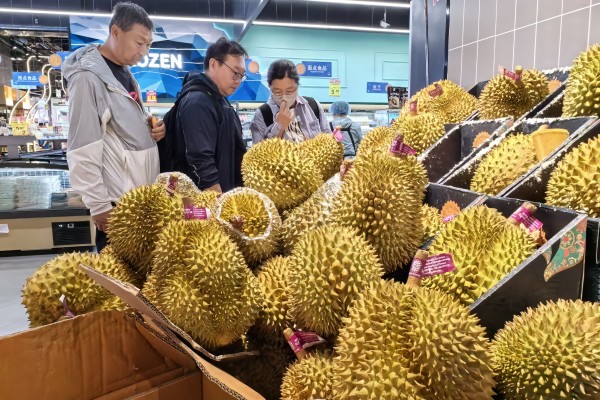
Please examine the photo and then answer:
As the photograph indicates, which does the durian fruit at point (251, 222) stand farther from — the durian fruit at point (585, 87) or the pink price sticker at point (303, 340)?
the durian fruit at point (585, 87)

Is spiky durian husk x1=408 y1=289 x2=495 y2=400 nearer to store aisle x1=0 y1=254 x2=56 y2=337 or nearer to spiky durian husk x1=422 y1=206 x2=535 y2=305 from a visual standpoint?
spiky durian husk x1=422 y1=206 x2=535 y2=305

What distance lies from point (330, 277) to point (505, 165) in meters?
0.80

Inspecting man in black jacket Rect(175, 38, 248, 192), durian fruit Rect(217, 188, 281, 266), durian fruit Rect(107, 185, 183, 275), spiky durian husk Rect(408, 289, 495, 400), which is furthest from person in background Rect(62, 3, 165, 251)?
spiky durian husk Rect(408, 289, 495, 400)

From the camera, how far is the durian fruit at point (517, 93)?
1.82 m

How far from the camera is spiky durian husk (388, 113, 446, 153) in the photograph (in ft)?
6.32

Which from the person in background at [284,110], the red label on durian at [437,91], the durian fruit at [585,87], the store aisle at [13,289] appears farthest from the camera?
the store aisle at [13,289]

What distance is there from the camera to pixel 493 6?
9.55 ft

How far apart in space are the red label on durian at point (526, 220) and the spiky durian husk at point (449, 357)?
379 millimetres

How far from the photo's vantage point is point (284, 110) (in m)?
3.34

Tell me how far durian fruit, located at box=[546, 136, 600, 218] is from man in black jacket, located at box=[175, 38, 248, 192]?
171 centimetres

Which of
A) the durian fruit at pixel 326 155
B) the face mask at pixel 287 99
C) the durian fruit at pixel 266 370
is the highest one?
the face mask at pixel 287 99

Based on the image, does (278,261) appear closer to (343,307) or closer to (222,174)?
(343,307)

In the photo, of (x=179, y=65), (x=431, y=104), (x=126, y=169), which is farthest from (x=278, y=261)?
(x=179, y=65)

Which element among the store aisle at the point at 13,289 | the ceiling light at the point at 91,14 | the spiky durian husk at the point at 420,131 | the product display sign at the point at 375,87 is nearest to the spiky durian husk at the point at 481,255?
the spiky durian husk at the point at 420,131
